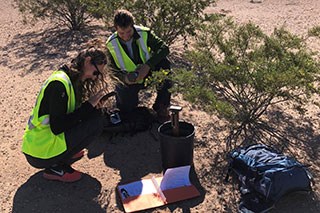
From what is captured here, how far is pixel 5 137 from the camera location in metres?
4.79

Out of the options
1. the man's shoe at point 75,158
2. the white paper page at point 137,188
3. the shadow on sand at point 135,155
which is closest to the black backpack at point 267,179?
the shadow on sand at point 135,155

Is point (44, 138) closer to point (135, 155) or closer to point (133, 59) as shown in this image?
point (135, 155)

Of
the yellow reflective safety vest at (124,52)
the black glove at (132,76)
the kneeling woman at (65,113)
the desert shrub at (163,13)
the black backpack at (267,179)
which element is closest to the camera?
the black backpack at (267,179)

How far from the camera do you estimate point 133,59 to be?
4758mm

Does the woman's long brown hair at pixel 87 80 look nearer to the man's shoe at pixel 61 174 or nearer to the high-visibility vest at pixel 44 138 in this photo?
the high-visibility vest at pixel 44 138

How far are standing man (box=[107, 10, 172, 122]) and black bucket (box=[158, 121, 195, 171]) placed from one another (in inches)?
32.8

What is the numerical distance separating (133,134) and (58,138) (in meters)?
1.18

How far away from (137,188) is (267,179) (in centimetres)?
115

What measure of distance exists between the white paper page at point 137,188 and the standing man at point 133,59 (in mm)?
1207

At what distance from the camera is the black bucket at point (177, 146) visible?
3.87 metres

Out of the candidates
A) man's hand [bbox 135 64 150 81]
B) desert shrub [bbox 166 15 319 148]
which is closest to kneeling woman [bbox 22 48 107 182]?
man's hand [bbox 135 64 150 81]

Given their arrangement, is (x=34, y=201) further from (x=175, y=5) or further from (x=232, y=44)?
(x=175, y=5)

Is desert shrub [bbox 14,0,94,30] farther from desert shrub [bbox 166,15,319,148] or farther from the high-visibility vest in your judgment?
the high-visibility vest

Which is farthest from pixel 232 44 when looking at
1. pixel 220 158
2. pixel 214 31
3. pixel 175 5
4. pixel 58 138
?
pixel 58 138
